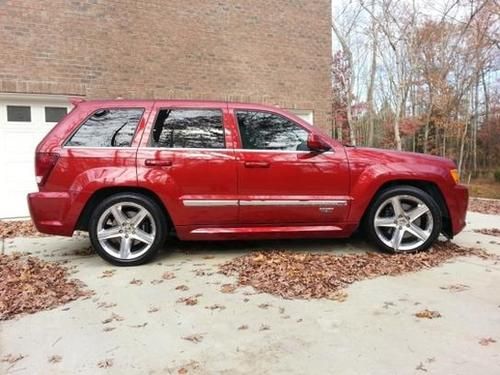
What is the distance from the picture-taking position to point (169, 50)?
32.1 ft

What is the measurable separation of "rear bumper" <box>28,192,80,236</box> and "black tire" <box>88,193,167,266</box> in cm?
22

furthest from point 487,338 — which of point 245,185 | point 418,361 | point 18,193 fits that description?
point 18,193

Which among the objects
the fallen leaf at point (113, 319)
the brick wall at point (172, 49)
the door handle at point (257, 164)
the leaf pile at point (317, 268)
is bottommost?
the fallen leaf at point (113, 319)

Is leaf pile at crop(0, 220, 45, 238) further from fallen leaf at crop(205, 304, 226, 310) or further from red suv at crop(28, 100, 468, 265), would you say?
fallen leaf at crop(205, 304, 226, 310)

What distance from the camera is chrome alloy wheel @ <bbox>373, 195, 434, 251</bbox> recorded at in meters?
5.18

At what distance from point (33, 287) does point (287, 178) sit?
274 centimetres

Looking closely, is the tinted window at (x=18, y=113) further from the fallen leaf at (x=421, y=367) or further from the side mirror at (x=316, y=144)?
the fallen leaf at (x=421, y=367)

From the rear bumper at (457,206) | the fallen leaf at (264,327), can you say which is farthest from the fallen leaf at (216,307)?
the rear bumper at (457,206)

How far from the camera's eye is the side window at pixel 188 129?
4981mm

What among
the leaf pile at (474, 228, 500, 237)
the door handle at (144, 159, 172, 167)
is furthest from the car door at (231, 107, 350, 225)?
the leaf pile at (474, 228, 500, 237)

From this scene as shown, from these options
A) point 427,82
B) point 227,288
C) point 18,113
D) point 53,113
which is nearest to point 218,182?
point 227,288

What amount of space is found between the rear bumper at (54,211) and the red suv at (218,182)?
0.03ft

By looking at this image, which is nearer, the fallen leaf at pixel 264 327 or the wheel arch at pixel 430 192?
the fallen leaf at pixel 264 327

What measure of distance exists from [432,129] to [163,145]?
25.7 metres
